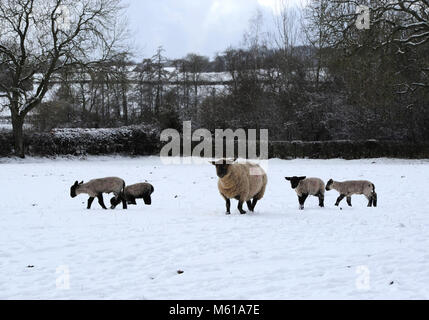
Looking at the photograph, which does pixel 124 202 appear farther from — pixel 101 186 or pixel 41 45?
pixel 41 45

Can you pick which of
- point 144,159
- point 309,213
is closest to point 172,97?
point 144,159

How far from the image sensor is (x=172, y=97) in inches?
2349

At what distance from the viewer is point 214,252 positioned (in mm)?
7254

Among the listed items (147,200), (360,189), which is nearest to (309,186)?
(360,189)

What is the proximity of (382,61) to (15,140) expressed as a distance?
27626 millimetres

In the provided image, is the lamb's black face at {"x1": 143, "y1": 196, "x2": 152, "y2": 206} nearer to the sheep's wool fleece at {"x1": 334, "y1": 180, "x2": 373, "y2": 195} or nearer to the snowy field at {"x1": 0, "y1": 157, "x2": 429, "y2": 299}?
the snowy field at {"x1": 0, "y1": 157, "x2": 429, "y2": 299}

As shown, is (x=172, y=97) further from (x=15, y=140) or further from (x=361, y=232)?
(x=361, y=232)

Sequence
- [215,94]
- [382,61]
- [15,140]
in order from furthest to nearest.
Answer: [215,94]
[15,140]
[382,61]

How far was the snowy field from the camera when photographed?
5.53 m

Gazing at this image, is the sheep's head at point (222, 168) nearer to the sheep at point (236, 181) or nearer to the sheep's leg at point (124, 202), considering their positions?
the sheep at point (236, 181)

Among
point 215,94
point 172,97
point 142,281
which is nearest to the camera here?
point 142,281

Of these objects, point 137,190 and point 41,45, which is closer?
point 137,190

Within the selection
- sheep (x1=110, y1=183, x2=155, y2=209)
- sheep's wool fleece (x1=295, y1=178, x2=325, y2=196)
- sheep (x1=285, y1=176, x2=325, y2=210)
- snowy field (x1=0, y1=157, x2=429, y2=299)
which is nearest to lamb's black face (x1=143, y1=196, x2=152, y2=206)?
sheep (x1=110, y1=183, x2=155, y2=209)

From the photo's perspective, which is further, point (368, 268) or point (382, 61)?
point (382, 61)
